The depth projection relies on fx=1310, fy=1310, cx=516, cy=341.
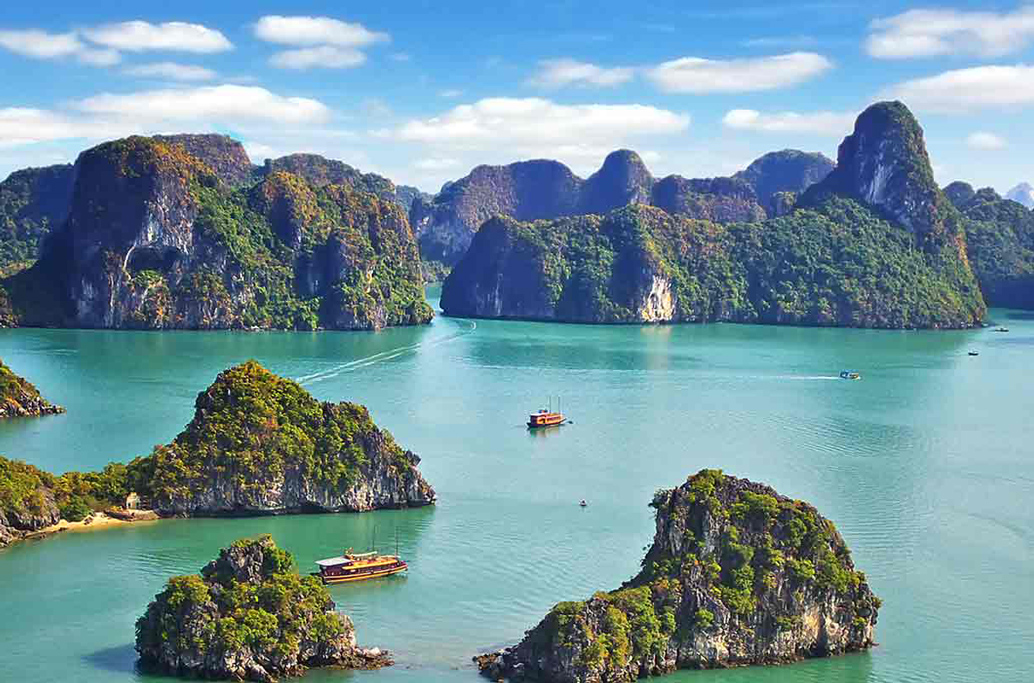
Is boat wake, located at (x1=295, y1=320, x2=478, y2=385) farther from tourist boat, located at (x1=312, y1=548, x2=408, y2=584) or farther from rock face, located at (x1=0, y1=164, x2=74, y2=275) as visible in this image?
rock face, located at (x1=0, y1=164, x2=74, y2=275)

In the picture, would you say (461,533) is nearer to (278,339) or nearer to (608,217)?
(278,339)

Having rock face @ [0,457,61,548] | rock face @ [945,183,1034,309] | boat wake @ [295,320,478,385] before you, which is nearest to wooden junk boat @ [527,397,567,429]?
boat wake @ [295,320,478,385]

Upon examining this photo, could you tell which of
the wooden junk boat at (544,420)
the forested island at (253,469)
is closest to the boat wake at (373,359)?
the wooden junk boat at (544,420)

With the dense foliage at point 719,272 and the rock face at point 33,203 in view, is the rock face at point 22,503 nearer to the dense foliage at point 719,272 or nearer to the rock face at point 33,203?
the dense foliage at point 719,272

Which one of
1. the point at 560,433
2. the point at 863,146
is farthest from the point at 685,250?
the point at 560,433

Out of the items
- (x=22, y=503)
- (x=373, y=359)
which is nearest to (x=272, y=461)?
(x=22, y=503)

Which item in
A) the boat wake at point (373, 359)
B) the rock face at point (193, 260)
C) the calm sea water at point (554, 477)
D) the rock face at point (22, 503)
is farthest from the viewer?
the rock face at point (193, 260)
